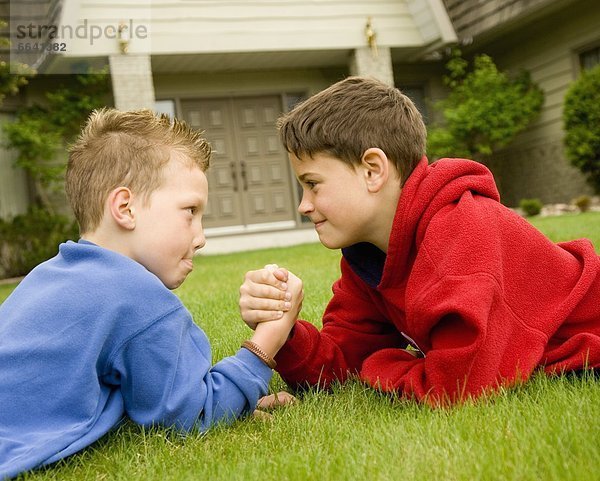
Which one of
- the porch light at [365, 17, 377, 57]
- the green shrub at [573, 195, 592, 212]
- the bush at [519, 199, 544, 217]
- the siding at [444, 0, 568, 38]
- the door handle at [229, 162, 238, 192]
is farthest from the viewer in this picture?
the door handle at [229, 162, 238, 192]

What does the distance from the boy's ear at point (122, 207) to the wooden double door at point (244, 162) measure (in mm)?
12382

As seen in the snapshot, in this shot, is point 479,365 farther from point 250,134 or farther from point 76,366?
point 250,134

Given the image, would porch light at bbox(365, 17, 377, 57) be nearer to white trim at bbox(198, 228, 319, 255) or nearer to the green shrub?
white trim at bbox(198, 228, 319, 255)

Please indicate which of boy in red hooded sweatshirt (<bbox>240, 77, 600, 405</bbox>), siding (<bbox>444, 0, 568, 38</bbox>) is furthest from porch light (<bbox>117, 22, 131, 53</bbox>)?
boy in red hooded sweatshirt (<bbox>240, 77, 600, 405</bbox>)

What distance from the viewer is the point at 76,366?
1938 mm

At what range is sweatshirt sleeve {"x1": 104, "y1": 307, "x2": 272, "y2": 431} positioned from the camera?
2002 millimetres

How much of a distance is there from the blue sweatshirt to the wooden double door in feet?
41.0

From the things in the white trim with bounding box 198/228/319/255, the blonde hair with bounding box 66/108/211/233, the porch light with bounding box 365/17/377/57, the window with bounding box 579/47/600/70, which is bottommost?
the white trim with bounding box 198/228/319/255

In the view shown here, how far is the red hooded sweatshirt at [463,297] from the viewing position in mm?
2123

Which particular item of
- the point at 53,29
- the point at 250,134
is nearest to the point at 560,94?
the point at 250,134

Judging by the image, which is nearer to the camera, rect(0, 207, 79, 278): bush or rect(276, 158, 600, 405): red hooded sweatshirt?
rect(276, 158, 600, 405): red hooded sweatshirt

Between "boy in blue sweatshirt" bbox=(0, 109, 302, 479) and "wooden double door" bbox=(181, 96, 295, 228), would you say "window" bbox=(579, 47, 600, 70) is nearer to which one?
"wooden double door" bbox=(181, 96, 295, 228)

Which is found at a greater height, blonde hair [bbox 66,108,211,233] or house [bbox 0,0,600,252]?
house [bbox 0,0,600,252]

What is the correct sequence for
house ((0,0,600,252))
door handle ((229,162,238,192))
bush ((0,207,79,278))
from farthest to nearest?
1. door handle ((229,162,238,192))
2. house ((0,0,600,252))
3. bush ((0,207,79,278))
